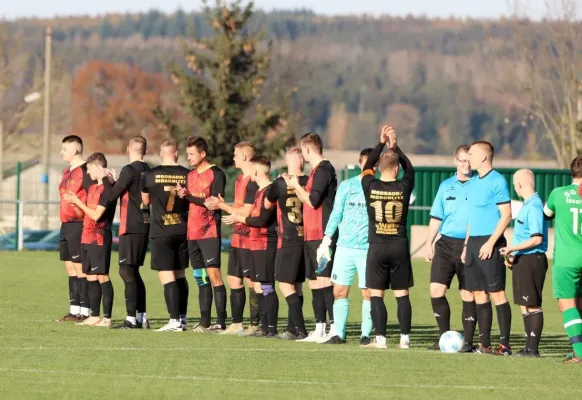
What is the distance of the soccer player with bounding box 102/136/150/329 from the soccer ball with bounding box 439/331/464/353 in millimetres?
3770

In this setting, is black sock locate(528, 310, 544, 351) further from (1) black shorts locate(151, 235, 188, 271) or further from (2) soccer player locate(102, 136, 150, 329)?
(2) soccer player locate(102, 136, 150, 329)

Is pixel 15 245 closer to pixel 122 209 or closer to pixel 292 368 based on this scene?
pixel 122 209

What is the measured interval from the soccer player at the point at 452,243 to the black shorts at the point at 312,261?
115 cm

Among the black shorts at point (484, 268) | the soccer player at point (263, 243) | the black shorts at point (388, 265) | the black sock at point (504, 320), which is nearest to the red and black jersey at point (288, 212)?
the soccer player at point (263, 243)

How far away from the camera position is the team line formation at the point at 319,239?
12.4 metres

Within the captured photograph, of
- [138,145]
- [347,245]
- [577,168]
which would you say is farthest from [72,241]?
[577,168]

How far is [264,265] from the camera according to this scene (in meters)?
14.2

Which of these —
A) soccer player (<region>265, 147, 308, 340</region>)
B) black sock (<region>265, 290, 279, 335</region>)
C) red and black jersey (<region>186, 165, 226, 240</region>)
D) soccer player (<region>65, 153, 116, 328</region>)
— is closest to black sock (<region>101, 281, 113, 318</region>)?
soccer player (<region>65, 153, 116, 328</region>)

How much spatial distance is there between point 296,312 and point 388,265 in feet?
5.13

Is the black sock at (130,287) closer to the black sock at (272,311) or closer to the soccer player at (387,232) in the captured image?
the black sock at (272,311)

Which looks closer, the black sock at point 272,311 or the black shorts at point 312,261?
the black shorts at point 312,261

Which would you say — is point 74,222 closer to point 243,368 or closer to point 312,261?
point 312,261

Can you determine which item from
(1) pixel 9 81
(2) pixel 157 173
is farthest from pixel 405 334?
(1) pixel 9 81

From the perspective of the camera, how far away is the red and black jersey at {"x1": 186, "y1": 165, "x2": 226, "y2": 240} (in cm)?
1431
